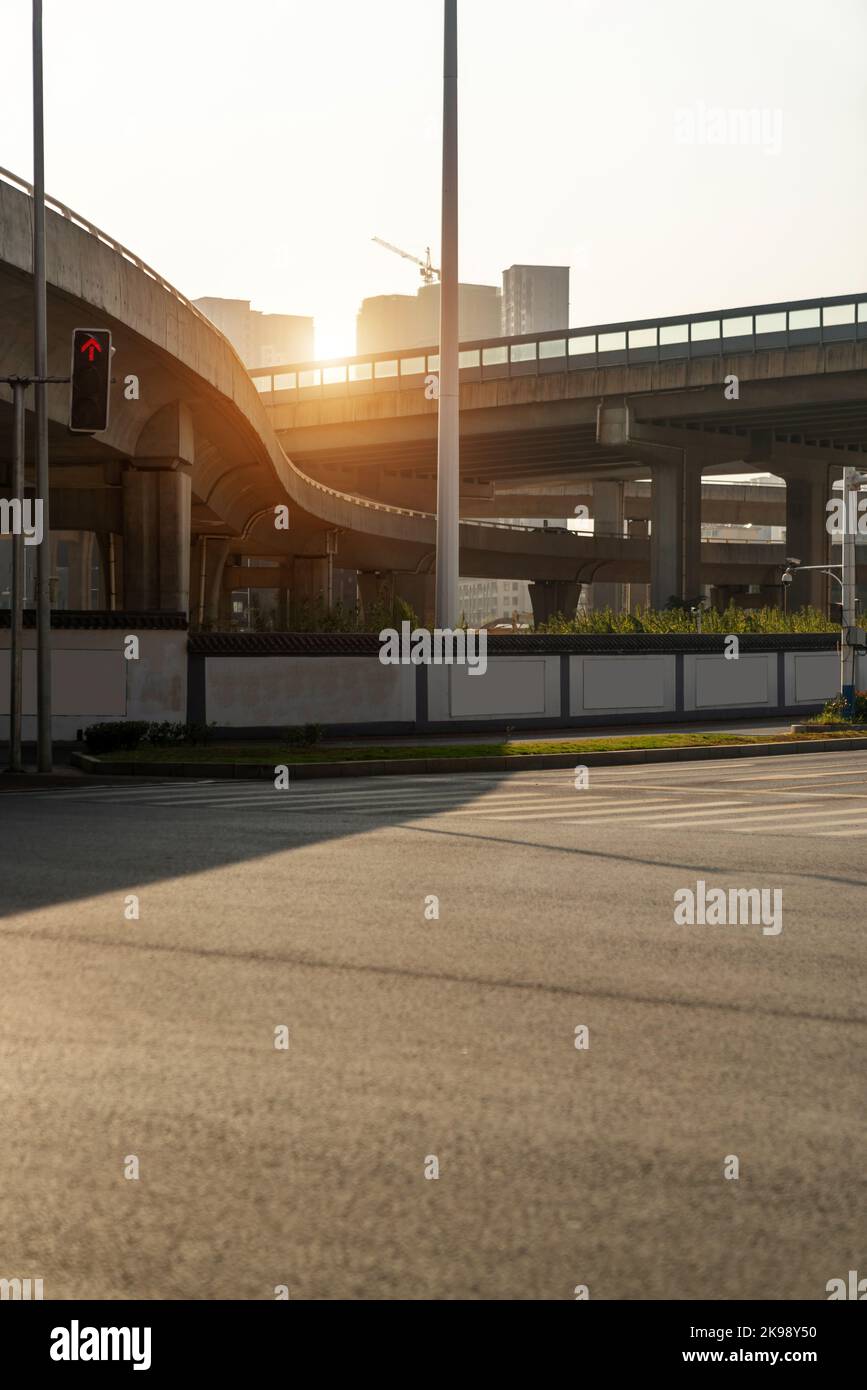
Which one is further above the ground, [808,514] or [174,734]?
[808,514]

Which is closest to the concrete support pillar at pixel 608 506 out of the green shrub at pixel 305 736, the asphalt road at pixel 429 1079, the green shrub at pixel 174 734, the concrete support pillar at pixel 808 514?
the concrete support pillar at pixel 808 514

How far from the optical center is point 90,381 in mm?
20016

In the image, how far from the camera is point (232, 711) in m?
29.7

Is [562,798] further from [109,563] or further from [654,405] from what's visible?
[654,405]

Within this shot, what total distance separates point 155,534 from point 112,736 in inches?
363

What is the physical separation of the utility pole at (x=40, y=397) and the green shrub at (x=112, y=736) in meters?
2.37

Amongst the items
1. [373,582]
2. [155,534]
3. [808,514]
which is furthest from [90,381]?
[373,582]

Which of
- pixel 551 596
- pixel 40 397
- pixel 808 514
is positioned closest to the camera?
pixel 40 397

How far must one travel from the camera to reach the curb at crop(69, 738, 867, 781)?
74.1 feet

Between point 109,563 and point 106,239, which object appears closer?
point 106,239

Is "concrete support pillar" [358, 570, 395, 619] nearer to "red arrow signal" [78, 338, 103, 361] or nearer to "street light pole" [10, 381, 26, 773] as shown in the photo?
"street light pole" [10, 381, 26, 773]

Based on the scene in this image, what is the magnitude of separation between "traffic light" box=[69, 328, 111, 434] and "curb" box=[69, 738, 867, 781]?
5300mm

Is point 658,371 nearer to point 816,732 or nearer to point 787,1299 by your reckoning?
point 816,732

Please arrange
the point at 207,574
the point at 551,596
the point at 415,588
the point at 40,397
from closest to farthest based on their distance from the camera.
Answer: the point at 40,397, the point at 207,574, the point at 415,588, the point at 551,596
